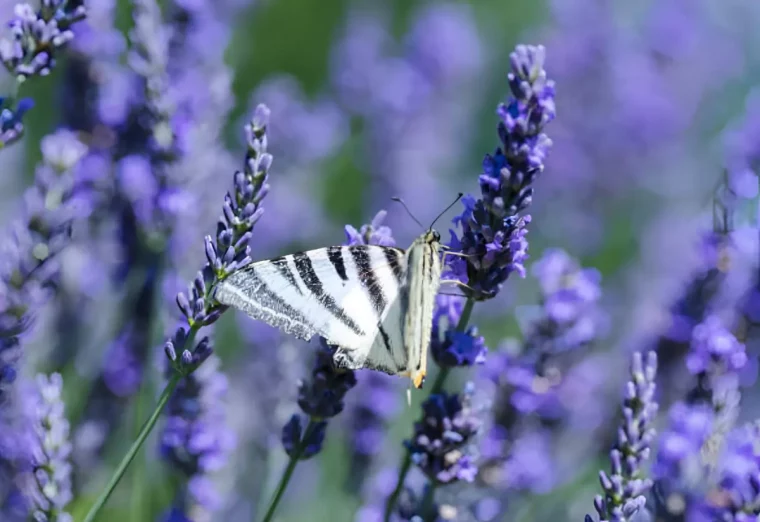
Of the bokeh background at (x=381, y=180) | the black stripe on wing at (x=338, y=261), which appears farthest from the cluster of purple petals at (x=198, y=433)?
the black stripe on wing at (x=338, y=261)

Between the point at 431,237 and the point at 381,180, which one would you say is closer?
the point at 431,237

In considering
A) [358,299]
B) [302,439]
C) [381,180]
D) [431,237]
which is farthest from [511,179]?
[381,180]

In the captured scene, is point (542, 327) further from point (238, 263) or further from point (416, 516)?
point (238, 263)

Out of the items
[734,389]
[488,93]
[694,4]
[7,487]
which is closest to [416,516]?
[734,389]

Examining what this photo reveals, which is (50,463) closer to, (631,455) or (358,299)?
(358,299)

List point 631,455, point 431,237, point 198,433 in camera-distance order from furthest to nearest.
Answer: point 198,433 → point 431,237 → point 631,455

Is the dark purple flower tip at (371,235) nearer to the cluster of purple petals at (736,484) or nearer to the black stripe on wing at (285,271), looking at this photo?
the black stripe on wing at (285,271)

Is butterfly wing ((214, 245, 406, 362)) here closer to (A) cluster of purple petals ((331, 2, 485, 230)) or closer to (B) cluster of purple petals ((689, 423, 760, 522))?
(B) cluster of purple petals ((689, 423, 760, 522))
